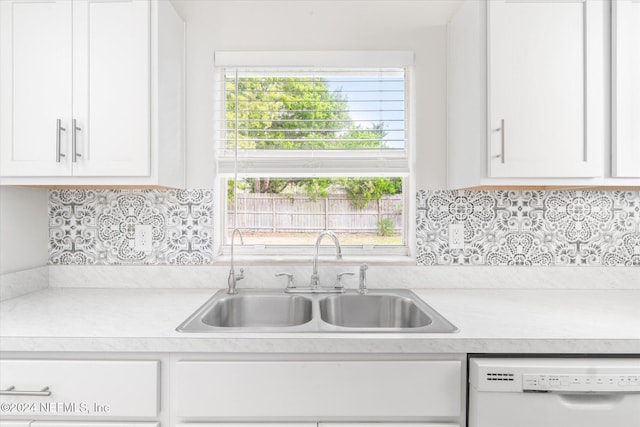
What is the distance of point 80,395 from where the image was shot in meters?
1.16

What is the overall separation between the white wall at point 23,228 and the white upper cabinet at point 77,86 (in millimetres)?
195

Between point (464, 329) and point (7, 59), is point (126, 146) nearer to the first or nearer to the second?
point (7, 59)

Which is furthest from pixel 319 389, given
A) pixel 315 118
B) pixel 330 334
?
pixel 315 118

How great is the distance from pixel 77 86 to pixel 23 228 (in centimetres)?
73

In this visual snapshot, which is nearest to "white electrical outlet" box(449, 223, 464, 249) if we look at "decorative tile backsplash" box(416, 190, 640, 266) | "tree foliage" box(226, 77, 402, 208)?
"decorative tile backsplash" box(416, 190, 640, 266)

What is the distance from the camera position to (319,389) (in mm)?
1169

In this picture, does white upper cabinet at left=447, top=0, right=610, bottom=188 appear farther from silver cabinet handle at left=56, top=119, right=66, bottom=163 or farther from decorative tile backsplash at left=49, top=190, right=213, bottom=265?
silver cabinet handle at left=56, top=119, right=66, bottom=163

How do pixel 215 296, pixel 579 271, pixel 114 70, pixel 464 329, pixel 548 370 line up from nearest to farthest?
pixel 548 370
pixel 464 329
pixel 114 70
pixel 215 296
pixel 579 271

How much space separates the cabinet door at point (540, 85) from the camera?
1484mm

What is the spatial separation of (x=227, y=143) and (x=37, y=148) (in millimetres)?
803

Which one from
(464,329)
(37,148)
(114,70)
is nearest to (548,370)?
(464,329)

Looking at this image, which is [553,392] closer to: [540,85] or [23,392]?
[540,85]

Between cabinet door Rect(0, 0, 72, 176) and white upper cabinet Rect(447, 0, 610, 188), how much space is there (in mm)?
1709

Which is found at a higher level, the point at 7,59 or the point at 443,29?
the point at 443,29
